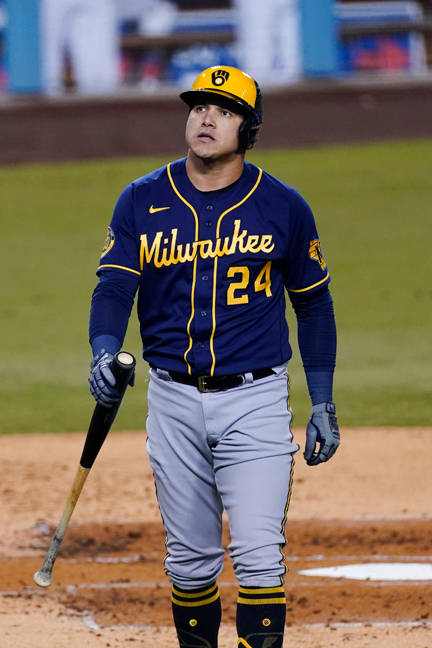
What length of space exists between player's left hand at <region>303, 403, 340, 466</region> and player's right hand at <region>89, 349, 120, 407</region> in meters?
0.62

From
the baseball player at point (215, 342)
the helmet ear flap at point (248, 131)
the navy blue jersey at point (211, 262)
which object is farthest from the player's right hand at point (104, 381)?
the helmet ear flap at point (248, 131)

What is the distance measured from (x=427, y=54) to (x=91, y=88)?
23.9ft

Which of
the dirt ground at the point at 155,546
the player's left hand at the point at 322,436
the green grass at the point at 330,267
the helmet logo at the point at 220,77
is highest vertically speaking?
the helmet logo at the point at 220,77

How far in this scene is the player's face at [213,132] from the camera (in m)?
3.62

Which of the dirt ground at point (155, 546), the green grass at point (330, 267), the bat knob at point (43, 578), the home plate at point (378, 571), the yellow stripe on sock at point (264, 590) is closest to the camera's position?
the yellow stripe on sock at point (264, 590)

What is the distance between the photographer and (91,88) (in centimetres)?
2314

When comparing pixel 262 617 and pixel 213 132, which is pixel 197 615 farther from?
pixel 213 132

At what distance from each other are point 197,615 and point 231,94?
159cm

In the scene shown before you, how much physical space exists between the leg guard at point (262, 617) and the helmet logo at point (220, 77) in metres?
1.49

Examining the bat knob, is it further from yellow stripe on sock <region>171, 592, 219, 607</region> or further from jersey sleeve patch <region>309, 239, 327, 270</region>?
jersey sleeve patch <region>309, 239, 327, 270</region>

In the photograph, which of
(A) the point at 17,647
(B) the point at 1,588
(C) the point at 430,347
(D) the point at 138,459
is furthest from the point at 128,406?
(A) the point at 17,647

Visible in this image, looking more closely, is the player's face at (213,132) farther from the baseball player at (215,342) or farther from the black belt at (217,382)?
the black belt at (217,382)

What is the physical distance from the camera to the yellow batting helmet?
12.0 feet

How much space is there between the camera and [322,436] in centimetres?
375
